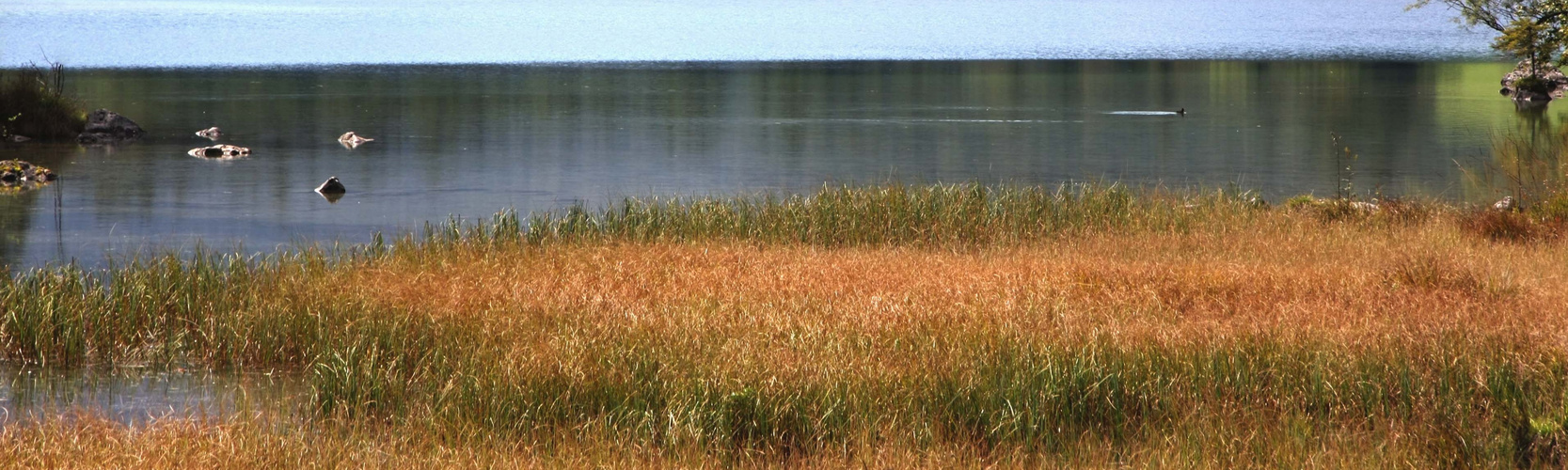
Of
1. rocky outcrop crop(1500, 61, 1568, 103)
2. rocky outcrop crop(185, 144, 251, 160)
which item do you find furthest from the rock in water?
rocky outcrop crop(1500, 61, 1568, 103)

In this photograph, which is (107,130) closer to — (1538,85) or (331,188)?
(331,188)

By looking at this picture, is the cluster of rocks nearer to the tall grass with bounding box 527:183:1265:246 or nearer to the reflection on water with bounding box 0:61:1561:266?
the reflection on water with bounding box 0:61:1561:266

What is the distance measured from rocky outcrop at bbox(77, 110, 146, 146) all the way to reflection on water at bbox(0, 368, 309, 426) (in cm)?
2699

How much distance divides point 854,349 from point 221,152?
89.7 feet

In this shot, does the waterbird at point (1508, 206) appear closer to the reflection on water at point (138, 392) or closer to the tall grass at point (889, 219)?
the tall grass at point (889, 219)

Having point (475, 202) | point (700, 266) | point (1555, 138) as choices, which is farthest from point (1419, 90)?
point (700, 266)

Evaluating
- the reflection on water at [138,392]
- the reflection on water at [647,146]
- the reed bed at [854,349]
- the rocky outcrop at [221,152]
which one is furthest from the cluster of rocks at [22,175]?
the reflection on water at [138,392]

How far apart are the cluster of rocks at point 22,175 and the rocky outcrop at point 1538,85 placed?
54.8m

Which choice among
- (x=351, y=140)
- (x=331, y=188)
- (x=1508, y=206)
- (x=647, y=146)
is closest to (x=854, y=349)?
(x=1508, y=206)

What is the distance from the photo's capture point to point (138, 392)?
9.69 m

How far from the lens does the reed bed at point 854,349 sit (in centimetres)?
749

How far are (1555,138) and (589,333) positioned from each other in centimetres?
3531

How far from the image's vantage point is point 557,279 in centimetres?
1223

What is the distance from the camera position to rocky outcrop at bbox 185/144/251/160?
32500mm
